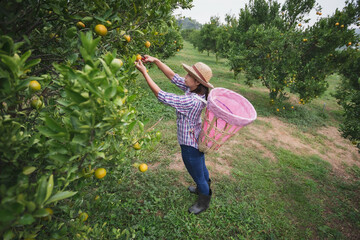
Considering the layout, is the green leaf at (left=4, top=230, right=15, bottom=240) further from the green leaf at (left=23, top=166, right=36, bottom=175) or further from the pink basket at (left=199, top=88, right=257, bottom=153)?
the pink basket at (left=199, top=88, right=257, bottom=153)

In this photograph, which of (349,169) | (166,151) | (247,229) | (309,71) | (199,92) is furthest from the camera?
(309,71)

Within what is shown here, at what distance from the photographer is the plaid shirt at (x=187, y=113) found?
6.08 ft

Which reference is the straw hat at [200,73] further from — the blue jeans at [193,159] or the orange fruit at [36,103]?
the orange fruit at [36,103]

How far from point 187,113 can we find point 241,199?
1992 mm

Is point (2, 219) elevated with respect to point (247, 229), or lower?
elevated

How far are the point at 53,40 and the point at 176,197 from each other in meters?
2.48

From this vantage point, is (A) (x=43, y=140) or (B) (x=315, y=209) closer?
(A) (x=43, y=140)

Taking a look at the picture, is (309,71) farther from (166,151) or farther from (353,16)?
(166,151)

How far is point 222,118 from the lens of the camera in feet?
5.64

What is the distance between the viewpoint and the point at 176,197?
113 inches

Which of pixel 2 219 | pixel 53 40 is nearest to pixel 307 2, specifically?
pixel 53 40

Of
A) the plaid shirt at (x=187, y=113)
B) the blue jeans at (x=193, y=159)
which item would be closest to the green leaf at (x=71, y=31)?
the plaid shirt at (x=187, y=113)

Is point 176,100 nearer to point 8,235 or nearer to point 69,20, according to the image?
point 69,20

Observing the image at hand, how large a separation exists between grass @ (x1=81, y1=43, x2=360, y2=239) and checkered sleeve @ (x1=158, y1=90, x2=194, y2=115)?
331 millimetres
